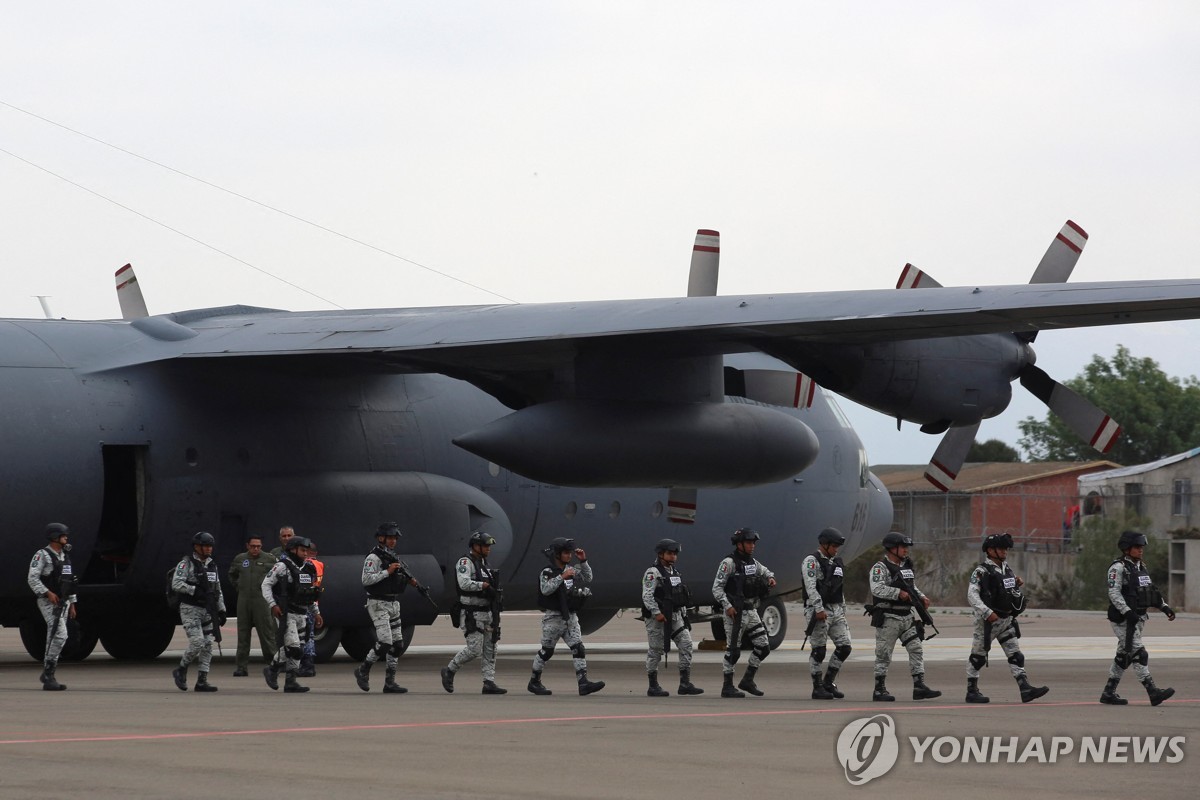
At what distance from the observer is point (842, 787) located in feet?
31.3

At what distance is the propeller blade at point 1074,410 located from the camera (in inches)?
725

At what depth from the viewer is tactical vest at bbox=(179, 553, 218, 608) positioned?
16.7 metres

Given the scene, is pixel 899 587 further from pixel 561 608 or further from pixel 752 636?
pixel 561 608

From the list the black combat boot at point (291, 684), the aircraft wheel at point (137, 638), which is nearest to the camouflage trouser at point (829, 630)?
the black combat boot at point (291, 684)

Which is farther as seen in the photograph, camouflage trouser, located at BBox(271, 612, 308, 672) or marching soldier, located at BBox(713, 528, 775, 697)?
camouflage trouser, located at BBox(271, 612, 308, 672)

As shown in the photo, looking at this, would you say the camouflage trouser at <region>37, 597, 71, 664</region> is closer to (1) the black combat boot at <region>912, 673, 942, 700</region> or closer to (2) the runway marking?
(2) the runway marking

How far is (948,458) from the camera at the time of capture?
1992cm

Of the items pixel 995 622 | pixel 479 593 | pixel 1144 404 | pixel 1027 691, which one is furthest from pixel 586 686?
pixel 1144 404

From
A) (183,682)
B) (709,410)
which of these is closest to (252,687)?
(183,682)

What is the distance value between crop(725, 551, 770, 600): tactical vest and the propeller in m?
4.08

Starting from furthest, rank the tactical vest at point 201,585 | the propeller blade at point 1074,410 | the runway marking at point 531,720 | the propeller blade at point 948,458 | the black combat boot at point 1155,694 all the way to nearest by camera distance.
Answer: the propeller blade at point 948,458 → the propeller blade at point 1074,410 → the tactical vest at point 201,585 → the black combat boot at point 1155,694 → the runway marking at point 531,720

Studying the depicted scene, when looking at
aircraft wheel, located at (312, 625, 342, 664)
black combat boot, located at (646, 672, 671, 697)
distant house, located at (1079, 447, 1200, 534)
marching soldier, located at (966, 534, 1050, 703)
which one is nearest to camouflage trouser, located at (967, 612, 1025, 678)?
marching soldier, located at (966, 534, 1050, 703)

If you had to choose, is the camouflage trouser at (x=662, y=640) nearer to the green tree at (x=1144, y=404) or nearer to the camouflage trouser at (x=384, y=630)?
the camouflage trouser at (x=384, y=630)

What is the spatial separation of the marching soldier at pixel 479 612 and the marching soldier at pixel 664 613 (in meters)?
1.46
